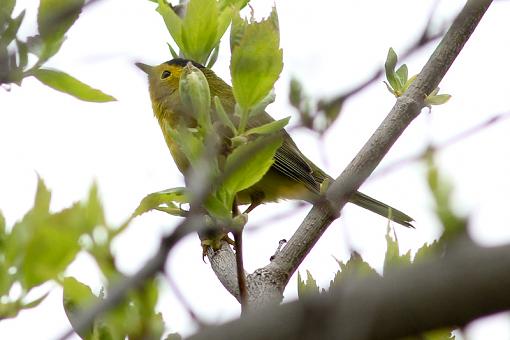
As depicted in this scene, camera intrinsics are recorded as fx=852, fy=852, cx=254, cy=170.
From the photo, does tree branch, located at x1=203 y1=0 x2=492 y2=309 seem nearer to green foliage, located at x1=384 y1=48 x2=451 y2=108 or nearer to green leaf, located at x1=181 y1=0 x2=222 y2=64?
green foliage, located at x1=384 y1=48 x2=451 y2=108

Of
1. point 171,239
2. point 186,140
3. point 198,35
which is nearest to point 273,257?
point 198,35

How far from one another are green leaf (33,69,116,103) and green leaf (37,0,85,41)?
0.10 meters

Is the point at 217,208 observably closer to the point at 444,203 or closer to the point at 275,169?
the point at 444,203

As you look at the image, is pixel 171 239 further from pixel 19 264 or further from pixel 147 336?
pixel 19 264

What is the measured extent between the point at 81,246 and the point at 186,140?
49 cm

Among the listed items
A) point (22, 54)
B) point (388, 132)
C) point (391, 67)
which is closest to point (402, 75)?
point (388, 132)

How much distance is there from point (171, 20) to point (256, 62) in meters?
1.07

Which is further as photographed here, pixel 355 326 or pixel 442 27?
pixel 442 27

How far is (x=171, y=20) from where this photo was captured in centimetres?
304

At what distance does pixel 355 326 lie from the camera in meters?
0.98

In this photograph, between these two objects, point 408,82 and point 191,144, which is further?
point 408,82

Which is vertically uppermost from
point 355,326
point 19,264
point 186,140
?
point 186,140

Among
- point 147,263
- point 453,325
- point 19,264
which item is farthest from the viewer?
point 19,264

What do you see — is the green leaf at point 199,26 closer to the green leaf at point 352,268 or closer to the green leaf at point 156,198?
the green leaf at point 156,198
